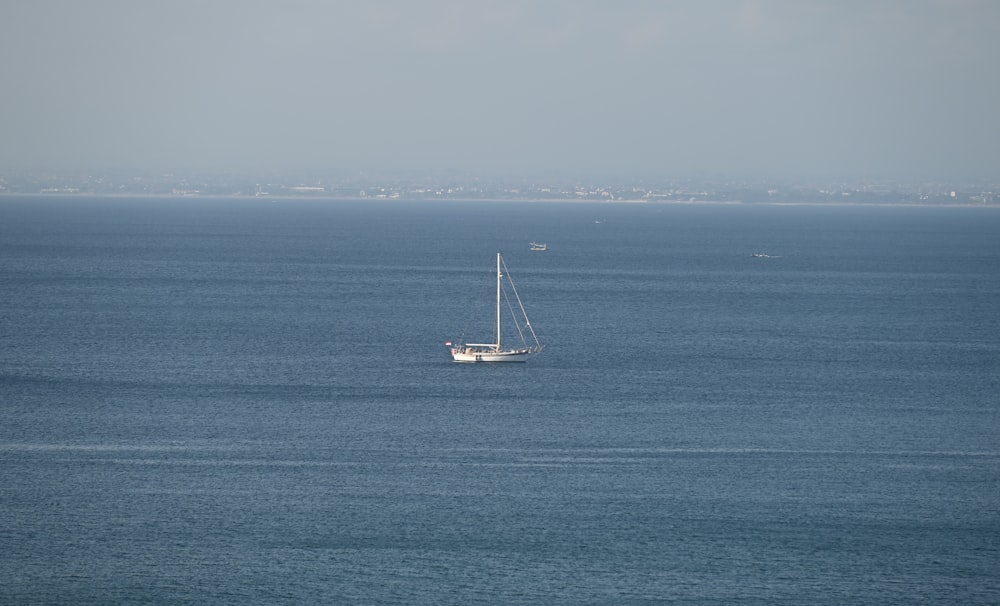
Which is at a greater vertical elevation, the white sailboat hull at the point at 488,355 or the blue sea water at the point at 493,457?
the white sailboat hull at the point at 488,355

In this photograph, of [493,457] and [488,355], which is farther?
[488,355]

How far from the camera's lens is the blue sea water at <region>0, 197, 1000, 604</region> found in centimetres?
4703

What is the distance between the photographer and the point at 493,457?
202ft

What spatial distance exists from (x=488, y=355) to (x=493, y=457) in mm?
26329

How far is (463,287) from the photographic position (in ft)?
450

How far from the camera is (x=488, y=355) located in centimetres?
8769

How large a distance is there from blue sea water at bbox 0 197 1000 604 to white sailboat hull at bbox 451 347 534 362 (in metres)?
1.32

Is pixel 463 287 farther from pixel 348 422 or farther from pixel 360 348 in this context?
pixel 348 422

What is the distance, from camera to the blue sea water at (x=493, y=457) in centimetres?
4703

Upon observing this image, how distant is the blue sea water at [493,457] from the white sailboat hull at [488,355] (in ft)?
4.34

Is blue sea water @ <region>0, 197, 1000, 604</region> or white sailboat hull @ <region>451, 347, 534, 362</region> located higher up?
white sailboat hull @ <region>451, 347, 534, 362</region>

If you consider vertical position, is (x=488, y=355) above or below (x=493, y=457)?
above

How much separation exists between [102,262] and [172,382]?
312 ft

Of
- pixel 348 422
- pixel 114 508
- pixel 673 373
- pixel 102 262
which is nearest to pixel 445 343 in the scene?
pixel 673 373
